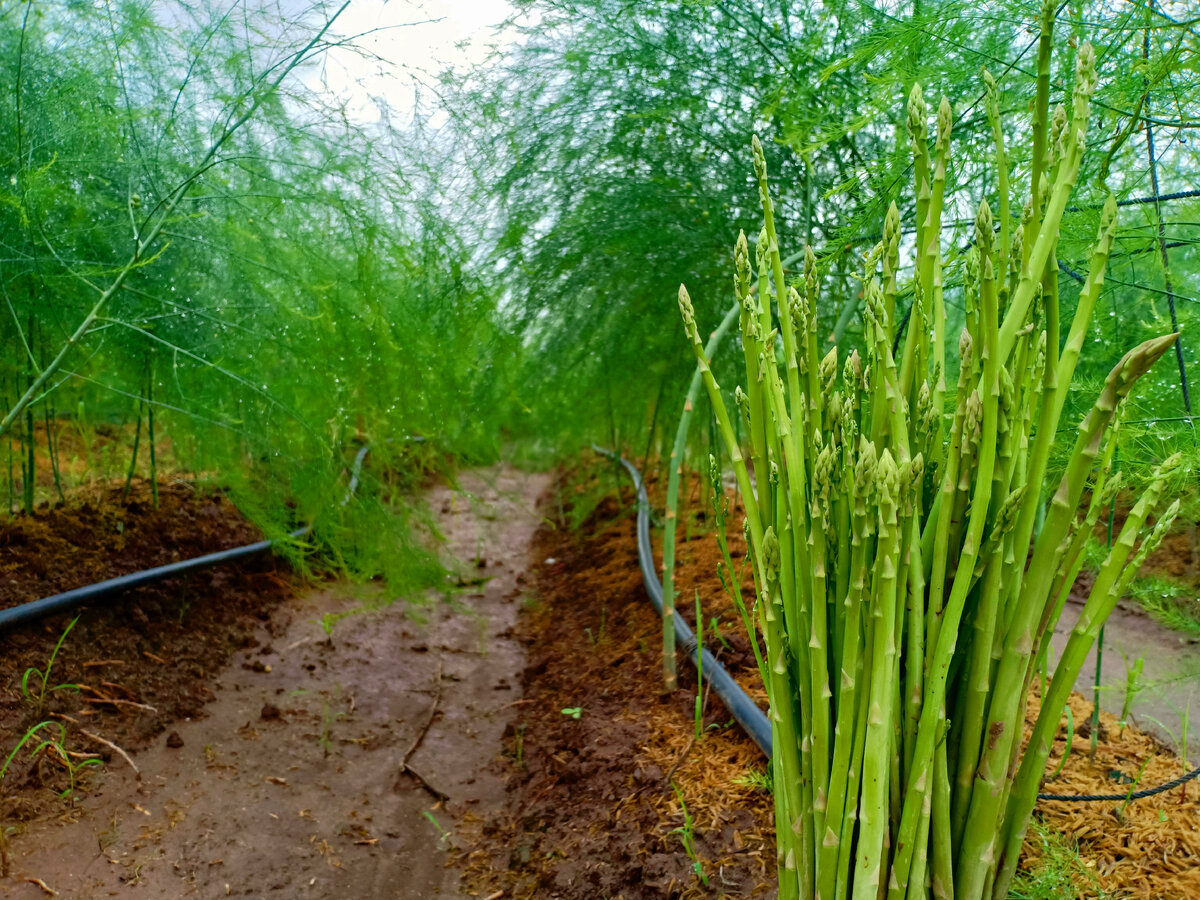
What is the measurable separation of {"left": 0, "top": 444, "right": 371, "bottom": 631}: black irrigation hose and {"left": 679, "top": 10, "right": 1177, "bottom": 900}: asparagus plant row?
2.70 m

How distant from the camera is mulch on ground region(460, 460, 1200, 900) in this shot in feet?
5.43

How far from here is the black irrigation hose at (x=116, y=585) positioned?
2.83 meters

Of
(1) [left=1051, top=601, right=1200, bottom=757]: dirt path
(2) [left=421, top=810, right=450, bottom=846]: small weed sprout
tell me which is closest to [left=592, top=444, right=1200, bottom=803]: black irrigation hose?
(1) [left=1051, top=601, right=1200, bottom=757]: dirt path

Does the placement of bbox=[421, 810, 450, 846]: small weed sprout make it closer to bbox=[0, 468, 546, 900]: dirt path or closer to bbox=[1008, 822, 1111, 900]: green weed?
bbox=[0, 468, 546, 900]: dirt path

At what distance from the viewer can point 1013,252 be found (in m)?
1.07

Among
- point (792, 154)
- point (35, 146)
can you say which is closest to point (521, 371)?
point (792, 154)

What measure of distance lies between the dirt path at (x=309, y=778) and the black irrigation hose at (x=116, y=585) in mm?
378

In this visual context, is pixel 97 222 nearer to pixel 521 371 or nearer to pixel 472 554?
pixel 521 371

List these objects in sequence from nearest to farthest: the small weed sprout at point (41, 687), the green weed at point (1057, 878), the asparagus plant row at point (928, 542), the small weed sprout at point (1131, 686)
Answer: the asparagus plant row at point (928, 542)
the green weed at point (1057, 878)
the small weed sprout at point (1131, 686)
the small weed sprout at point (41, 687)

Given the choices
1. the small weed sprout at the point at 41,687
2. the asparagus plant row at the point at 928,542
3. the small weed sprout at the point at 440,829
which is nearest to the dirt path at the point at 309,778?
the small weed sprout at the point at 440,829

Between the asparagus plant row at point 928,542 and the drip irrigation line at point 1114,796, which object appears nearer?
the asparagus plant row at point 928,542

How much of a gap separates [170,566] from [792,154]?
297 cm

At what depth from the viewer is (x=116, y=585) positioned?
10.6 feet

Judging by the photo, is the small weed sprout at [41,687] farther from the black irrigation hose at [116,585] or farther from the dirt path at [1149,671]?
the dirt path at [1149,671]
